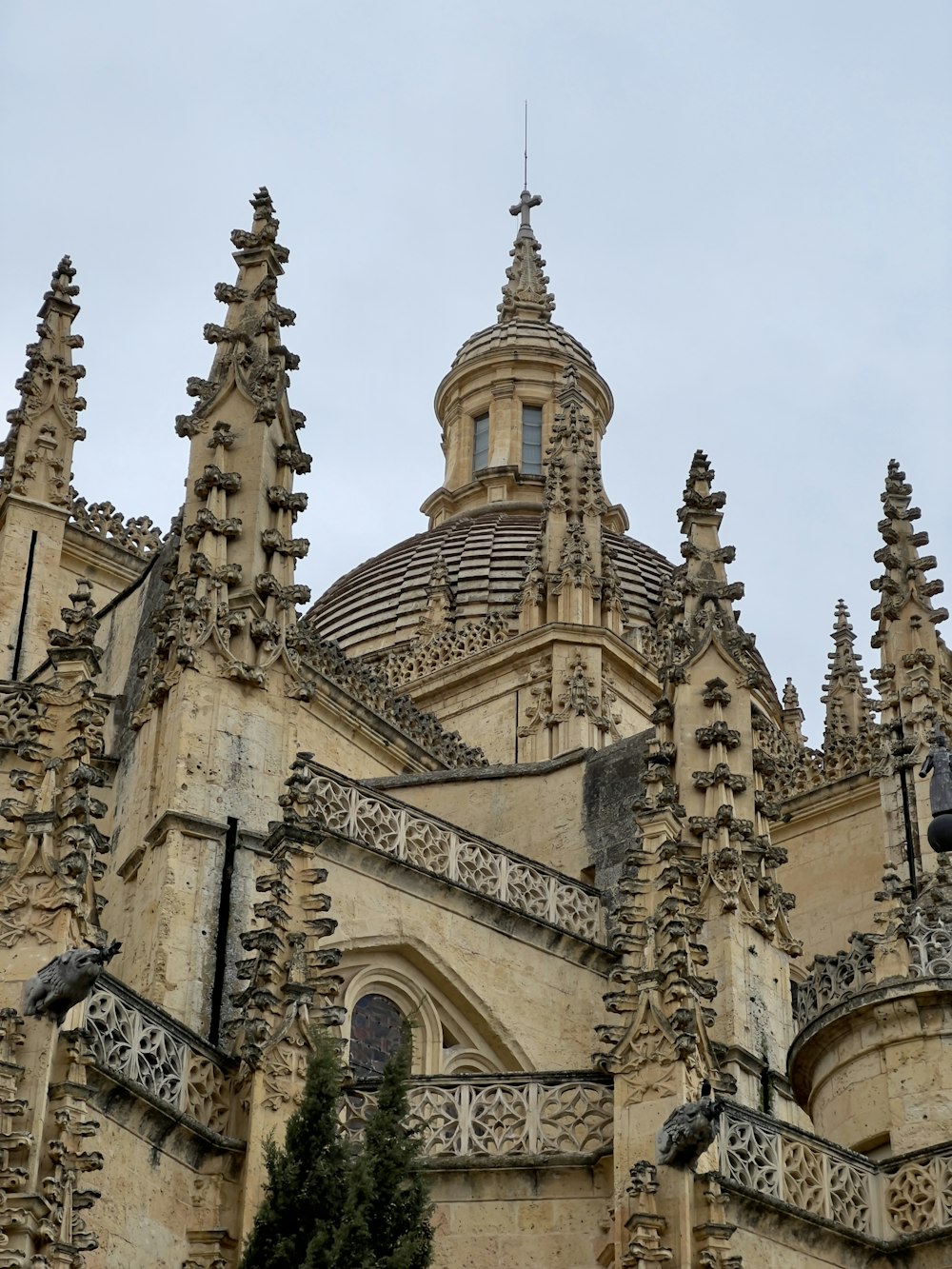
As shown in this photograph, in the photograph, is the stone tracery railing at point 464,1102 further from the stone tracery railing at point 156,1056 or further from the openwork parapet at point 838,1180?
the openwork parapet at point 838,1180

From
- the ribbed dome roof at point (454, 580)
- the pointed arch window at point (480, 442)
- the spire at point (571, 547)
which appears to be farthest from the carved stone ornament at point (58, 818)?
the pointed arch window at point (480, 442)

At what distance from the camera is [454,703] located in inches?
1586

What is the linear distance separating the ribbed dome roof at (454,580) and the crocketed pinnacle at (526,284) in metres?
10.1

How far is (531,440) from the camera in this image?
2196 inches

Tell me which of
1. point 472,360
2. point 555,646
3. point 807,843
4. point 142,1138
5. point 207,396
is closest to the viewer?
point 142,1138

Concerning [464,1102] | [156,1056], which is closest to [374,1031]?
[464,1102]

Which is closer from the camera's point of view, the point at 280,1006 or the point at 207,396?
the point at 280,1006

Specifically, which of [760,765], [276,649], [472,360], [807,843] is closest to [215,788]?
[276,649]

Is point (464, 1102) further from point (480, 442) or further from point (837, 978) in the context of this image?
point (480, 442)

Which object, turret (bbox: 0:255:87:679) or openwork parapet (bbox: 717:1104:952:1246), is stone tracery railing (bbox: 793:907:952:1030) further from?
turret (bbox: 0:255:87:679)

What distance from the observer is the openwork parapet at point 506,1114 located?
20.5 metres

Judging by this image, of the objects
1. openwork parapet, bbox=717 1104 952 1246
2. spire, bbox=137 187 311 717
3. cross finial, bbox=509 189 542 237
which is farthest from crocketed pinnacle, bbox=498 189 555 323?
openwork parapet, bbox=717 1104 952 1246

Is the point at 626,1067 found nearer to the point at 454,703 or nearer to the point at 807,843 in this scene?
the point at 807,843

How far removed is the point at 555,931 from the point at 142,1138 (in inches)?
292
